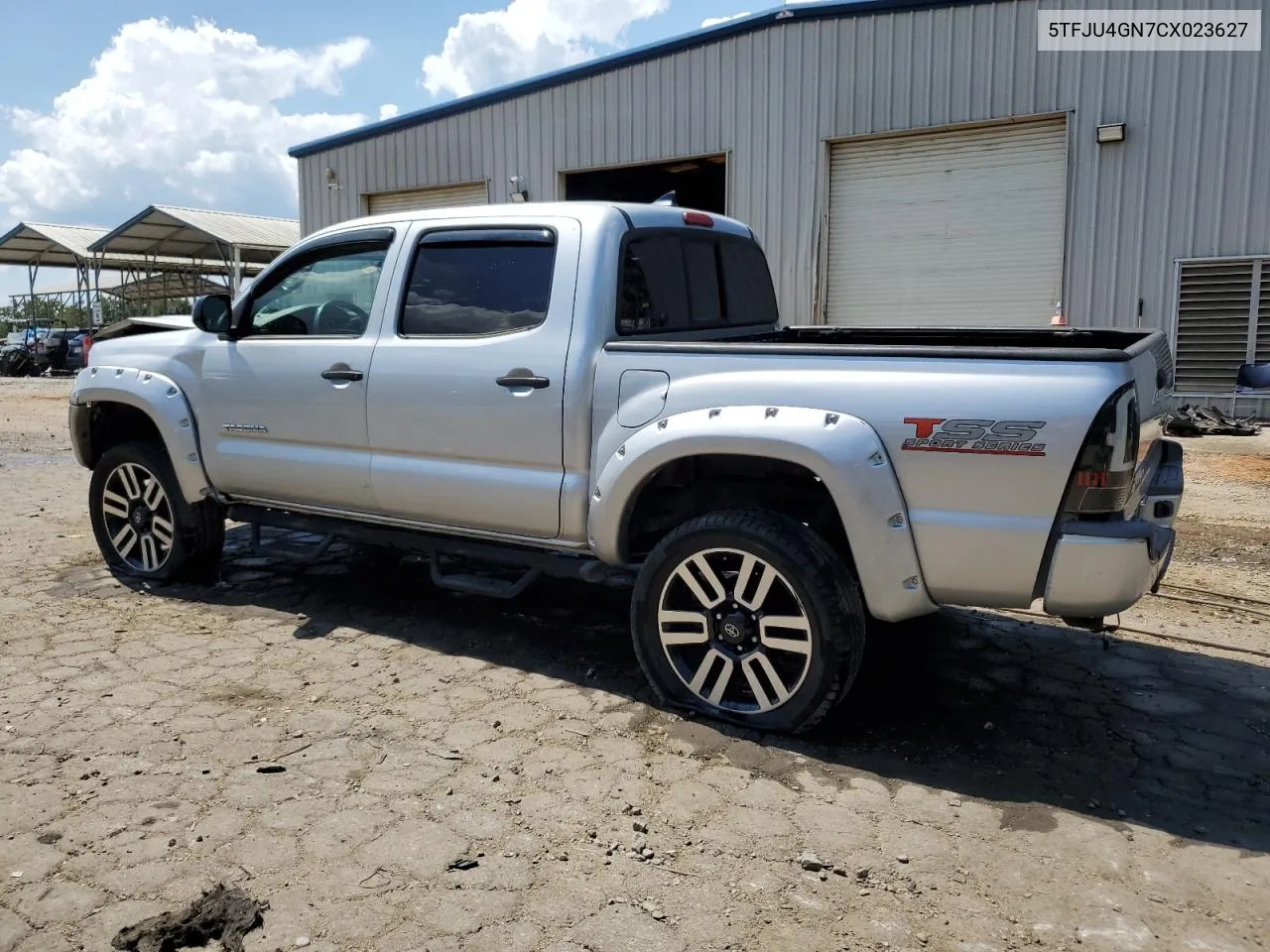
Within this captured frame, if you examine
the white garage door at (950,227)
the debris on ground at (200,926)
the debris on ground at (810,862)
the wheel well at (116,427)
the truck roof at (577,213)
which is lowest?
the debris on ground at (200,926)

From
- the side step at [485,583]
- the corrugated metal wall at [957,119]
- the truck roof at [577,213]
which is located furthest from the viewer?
the corrugated metal wall at [957,119]

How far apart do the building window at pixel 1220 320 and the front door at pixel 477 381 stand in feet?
32.2

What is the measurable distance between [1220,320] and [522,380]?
10.3 meters

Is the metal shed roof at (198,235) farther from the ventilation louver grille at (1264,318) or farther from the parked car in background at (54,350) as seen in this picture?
the ventilation louver grille at (1264,318)

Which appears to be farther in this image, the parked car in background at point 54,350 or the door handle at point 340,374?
the parked car in background at point 54,350

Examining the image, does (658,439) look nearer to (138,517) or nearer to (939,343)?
(939,343)

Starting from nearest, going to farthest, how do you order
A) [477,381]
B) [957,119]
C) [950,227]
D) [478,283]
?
[477,381]
[478,283]
[957,119]
[950,227]

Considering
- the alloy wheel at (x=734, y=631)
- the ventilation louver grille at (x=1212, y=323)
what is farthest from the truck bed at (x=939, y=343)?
the ventilation louver grille at (x=1212, y=323)

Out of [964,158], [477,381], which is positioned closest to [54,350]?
[964,158]

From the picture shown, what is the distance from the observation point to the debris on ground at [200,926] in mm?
2525

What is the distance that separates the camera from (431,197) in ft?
55.4

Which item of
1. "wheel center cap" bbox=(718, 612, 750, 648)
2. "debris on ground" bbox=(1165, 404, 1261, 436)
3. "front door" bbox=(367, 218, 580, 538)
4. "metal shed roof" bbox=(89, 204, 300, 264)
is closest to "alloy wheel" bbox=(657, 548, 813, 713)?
"wheel center cap" bbox=(718, 612, 750, 648)

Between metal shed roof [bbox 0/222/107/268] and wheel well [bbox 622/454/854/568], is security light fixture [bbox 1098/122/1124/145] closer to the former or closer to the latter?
wheel well [bbox 622/454/854/568]

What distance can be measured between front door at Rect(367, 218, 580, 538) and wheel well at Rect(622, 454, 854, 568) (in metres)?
0.35
